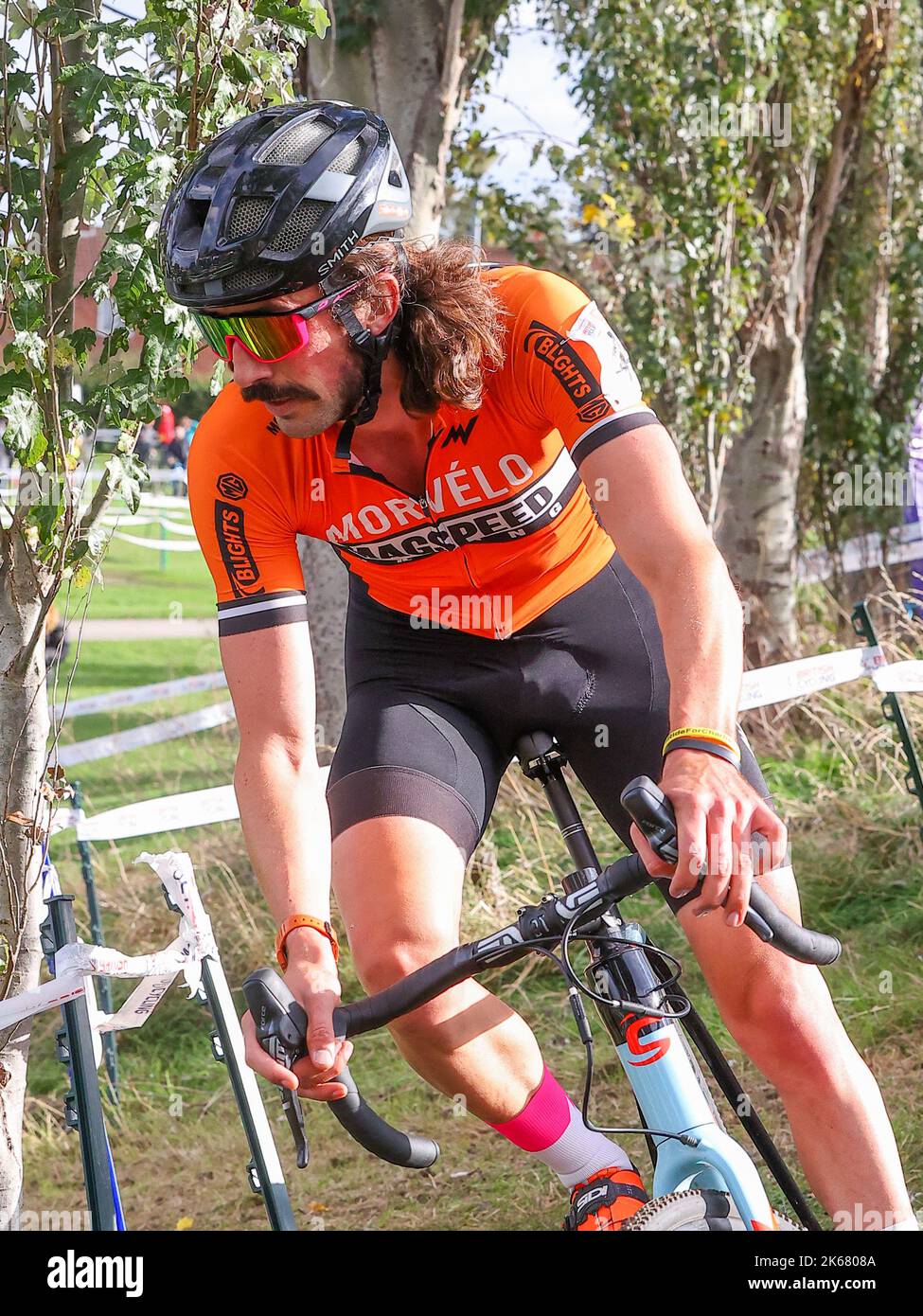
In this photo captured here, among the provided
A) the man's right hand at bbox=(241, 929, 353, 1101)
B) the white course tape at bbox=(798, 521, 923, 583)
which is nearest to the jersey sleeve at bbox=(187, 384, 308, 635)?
the man's right hand at bbox=(241, 929, 353, 1101)

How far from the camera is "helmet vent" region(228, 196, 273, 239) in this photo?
2.34m

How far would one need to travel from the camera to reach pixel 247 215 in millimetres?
2359

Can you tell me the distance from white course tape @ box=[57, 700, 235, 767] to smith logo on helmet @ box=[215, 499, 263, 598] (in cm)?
480

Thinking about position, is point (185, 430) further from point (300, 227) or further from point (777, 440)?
point (300, 227)

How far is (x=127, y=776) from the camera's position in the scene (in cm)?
838

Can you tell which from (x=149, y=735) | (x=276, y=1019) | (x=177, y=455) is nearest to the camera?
(x=276, y=1019)

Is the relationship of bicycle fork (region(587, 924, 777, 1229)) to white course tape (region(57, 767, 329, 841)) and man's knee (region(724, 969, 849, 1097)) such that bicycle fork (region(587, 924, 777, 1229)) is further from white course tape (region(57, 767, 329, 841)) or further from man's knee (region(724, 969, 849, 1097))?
white course tape (region(57, 767, 329, 841))

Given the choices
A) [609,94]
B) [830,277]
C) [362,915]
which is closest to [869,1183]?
[362,915]

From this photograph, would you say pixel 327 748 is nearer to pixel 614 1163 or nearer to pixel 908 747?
pixel 908 747

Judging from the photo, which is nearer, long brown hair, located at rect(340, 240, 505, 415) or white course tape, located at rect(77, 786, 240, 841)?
long brown hair, located at rect(340, 240, 505, 415)

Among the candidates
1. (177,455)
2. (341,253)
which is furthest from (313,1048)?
(177,455)

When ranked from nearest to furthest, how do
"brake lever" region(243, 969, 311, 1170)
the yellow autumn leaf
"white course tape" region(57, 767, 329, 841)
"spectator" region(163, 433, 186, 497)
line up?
1. "brake lever" region(243, 969, 311, 1170)
2. "white course tape" region(57, 767, 329, 841)
3. the yellow autumn leaf
4. "spectator" region(163, 433, 186, 497)

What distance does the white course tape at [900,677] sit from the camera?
4746 millimetres

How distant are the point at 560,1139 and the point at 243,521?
137 centimetres
